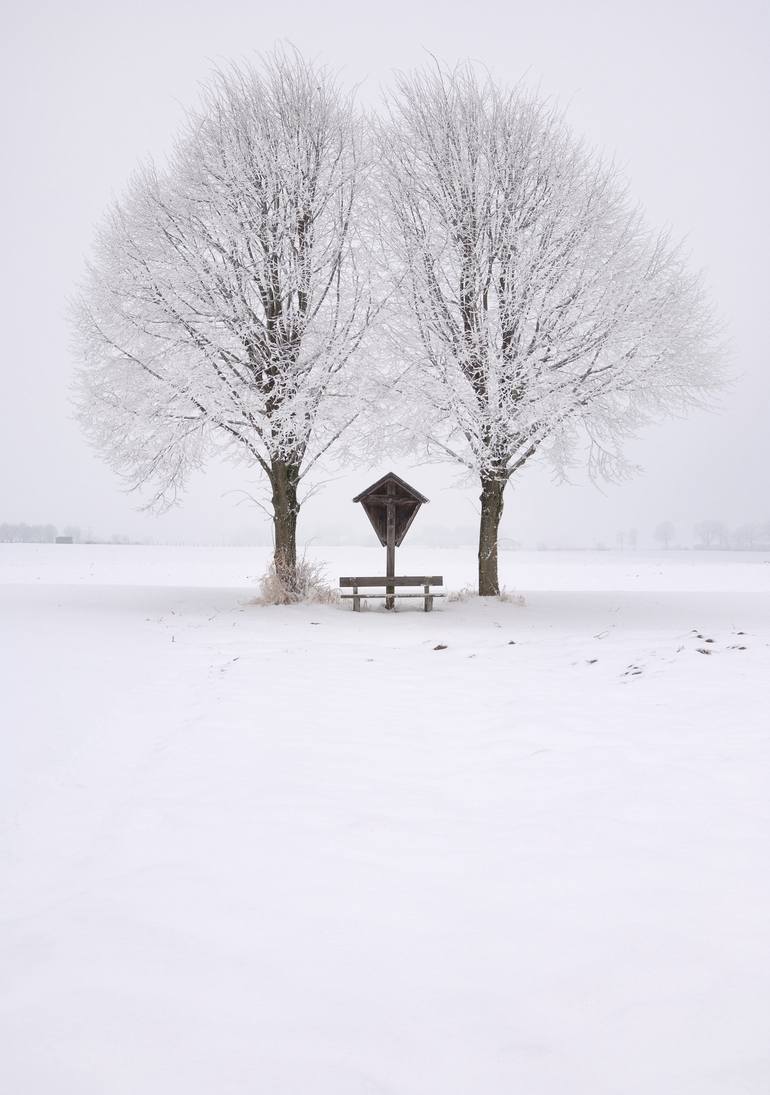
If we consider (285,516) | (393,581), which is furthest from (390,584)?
(285,516)

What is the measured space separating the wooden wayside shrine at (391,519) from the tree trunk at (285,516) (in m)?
1.44

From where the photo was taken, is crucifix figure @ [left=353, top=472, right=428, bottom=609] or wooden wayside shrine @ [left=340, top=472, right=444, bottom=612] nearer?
wooden wayside shrine @ [left=340, top=472, right=444, bottom=612]

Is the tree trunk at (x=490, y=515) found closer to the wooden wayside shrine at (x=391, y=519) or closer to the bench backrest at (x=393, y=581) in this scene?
the wooden wayside shrine at (x=391, y=519)

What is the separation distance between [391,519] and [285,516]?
97.8 inches

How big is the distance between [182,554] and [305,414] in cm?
2342

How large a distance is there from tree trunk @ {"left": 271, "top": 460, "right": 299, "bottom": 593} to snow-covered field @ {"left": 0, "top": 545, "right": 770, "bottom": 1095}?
7726 mm

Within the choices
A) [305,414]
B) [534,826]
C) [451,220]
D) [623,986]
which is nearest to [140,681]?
[534,826]

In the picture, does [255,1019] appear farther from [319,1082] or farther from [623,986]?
[623,986]

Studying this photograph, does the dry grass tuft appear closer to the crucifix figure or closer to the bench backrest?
the bench backrest

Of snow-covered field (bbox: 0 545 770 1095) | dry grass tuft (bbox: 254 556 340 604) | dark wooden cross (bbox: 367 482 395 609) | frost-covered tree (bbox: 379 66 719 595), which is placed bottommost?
snow-covered field (bbox: 0 545 770 1095)

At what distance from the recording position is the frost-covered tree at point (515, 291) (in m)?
14.1

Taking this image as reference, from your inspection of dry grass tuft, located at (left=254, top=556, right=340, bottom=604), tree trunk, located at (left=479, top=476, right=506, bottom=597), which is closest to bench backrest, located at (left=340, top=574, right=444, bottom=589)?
dry grass tuft, located at (left=254, top=556, right=340, bottom=604)

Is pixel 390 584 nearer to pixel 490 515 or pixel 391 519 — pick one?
pixel 391 519

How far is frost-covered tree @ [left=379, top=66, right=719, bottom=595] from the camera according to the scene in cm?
1412
